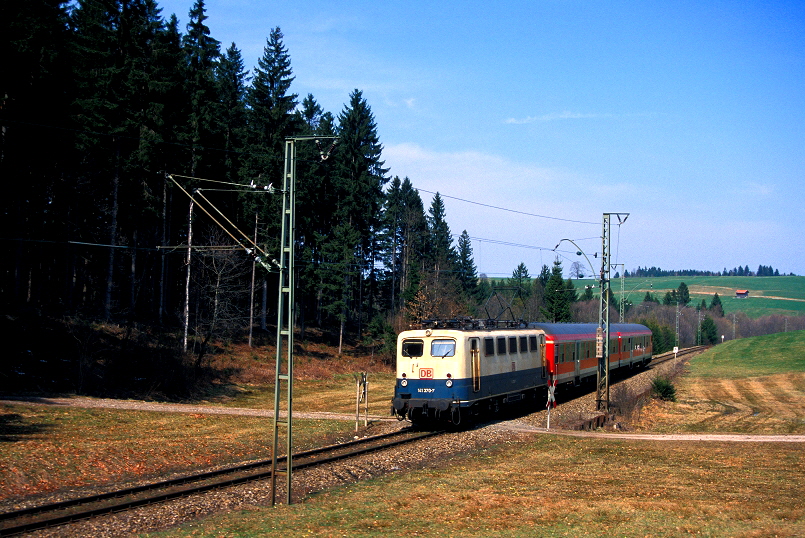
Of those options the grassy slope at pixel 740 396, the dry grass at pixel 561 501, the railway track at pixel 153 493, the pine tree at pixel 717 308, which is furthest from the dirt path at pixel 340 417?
the pine tree at pixel 717 308

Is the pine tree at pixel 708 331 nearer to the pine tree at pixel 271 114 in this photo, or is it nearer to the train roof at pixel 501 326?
the train roof at pixel 501 326

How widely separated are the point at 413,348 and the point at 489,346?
313 cm

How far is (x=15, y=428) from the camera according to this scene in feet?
68.4

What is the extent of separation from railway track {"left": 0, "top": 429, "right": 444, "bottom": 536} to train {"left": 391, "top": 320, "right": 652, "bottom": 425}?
3395 millimetres

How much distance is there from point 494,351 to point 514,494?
11.6 m

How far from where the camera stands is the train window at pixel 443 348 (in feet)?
78.7

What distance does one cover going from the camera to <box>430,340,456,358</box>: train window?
2400cm

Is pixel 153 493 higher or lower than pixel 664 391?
higher

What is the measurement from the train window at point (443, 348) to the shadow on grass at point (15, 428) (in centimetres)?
1244

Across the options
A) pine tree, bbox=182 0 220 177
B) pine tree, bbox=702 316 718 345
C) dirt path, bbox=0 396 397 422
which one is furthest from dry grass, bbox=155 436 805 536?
pine tree, bbox=702 316 718 345

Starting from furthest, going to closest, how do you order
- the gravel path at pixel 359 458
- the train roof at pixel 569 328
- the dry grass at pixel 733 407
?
the train roof at pixel 569 328
the dry grass at pixel 733 407
the gravel path at pixel 359 458

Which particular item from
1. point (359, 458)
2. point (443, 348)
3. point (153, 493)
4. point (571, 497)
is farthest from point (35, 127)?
point (571, 497)

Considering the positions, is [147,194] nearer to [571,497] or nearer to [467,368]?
[467,368]

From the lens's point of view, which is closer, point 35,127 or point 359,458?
point 359,458
